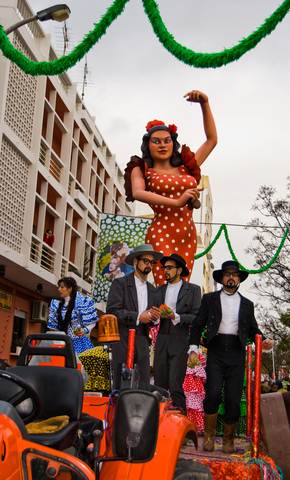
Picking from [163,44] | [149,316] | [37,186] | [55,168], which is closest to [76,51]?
[163,44]

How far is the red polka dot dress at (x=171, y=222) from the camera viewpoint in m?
8.20

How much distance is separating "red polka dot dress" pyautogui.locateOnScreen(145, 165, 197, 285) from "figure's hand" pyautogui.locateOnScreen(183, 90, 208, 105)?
0.93 metres

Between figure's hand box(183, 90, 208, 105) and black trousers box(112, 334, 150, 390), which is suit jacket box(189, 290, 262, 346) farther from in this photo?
figure's hand box(183, 90, 208, 105)

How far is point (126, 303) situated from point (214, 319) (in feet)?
2.68

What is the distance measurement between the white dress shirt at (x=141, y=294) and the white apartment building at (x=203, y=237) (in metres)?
49.2

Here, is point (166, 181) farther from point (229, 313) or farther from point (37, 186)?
point (37, 186)

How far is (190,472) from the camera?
3945mm

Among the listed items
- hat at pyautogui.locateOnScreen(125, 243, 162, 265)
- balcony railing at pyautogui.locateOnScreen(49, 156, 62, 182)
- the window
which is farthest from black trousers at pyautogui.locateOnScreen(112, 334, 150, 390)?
balcony railing at pyautogui.locateOnScreen(49, 156, 62, 182)

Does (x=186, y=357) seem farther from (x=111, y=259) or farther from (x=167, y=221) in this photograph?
(x=111, y=259)

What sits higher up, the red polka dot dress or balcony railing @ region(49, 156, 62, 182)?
balcony railing @ region(49, 156, 62, 182)

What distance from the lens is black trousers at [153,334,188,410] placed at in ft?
20.4

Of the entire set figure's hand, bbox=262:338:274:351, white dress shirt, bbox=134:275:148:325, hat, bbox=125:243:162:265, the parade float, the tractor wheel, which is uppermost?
hat, bbox=125:243:162:265

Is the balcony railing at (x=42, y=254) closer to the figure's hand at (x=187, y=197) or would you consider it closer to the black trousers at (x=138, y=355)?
the figure's hand at (x=187, y=197)

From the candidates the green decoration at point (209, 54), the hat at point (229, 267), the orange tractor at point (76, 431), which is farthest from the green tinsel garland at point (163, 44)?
the orange tractor at point (76, 431)
